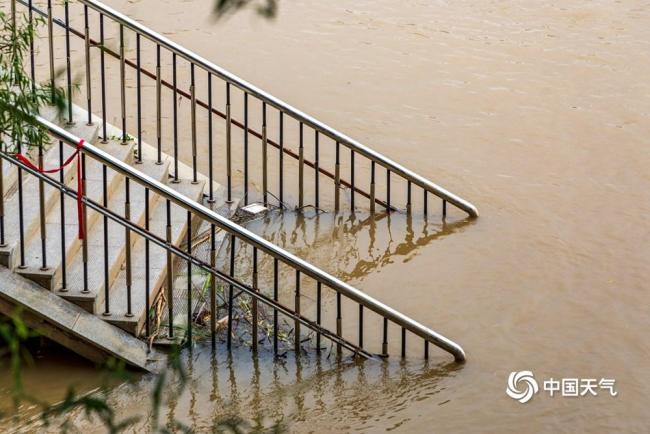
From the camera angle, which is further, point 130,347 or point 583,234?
point 583,234

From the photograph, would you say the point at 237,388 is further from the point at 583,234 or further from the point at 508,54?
the point at 508,54

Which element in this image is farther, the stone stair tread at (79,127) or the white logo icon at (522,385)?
the stone stair tread at (79,127)

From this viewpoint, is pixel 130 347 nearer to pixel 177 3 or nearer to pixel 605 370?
pixel 605 370

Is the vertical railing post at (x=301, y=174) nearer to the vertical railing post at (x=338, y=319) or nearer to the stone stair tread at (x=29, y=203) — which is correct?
the stone stair tread at (x=29, y=203)

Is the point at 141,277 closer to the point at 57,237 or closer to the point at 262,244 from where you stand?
the point at 57,237

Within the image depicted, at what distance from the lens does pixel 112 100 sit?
983 centimetres

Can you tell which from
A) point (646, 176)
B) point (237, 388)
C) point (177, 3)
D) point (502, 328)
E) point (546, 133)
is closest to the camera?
point (237, 388)

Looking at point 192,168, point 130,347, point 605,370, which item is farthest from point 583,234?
point 130,347

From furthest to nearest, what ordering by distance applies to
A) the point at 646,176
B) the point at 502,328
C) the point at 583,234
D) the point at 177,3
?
the point at 177,3, the point at 646,176, the point at 583,234, the point at 502,328

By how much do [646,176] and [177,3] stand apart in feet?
17.5

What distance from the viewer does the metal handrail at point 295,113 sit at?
7.50m

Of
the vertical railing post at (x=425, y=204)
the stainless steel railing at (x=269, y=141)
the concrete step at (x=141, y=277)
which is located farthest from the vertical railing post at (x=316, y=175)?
the concrete step at (x=141, y=277)

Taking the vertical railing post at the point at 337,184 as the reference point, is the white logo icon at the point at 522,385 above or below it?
below

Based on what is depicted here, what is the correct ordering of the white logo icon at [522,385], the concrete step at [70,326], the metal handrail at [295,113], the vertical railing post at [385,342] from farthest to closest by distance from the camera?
the metal handrail at [295,113] < the vertical railing post at [385,342] < the white logo icon at [522,385] < the concrete step at [70,326]
